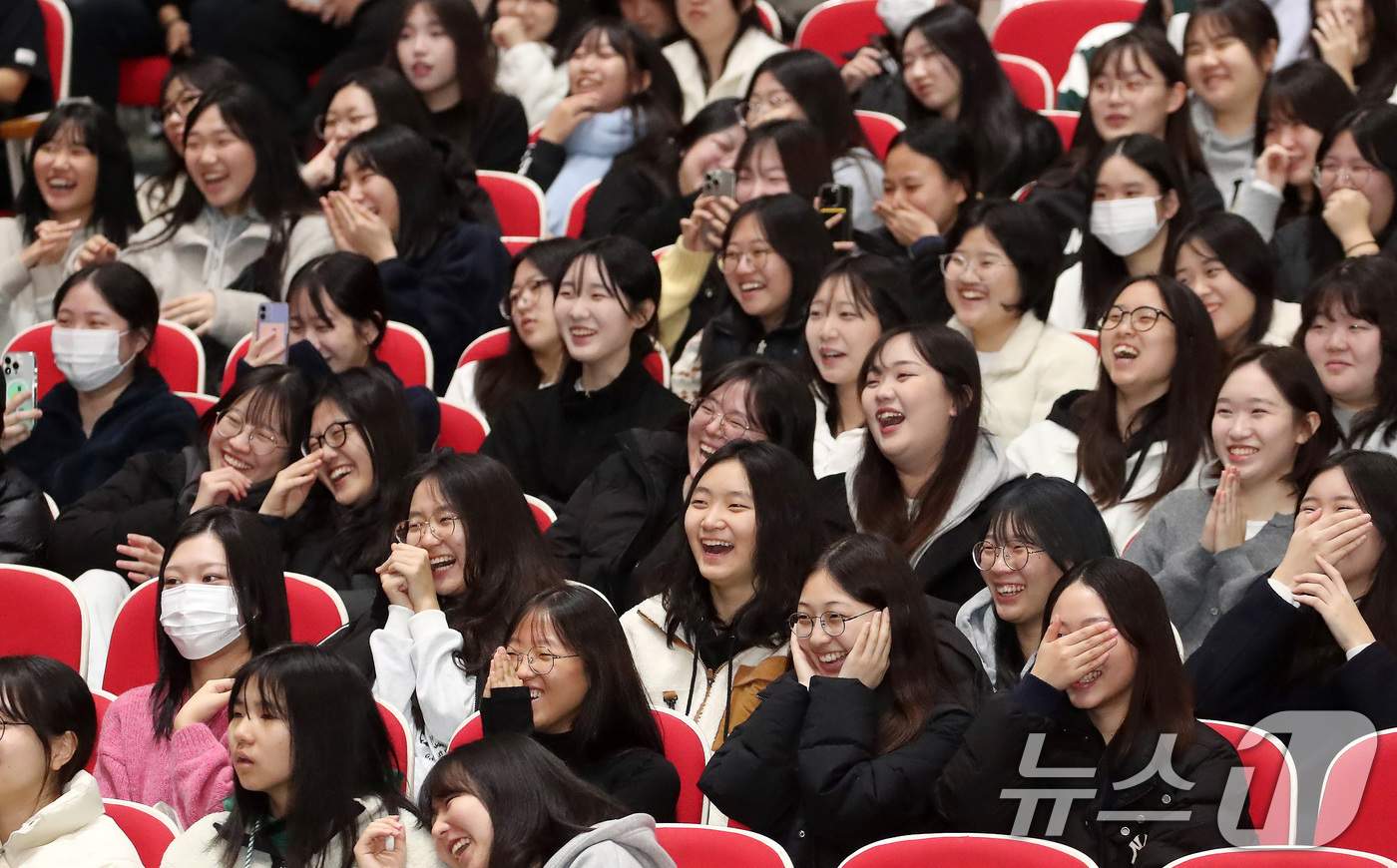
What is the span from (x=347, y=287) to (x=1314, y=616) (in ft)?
7.99

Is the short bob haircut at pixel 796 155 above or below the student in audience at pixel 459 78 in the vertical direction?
above

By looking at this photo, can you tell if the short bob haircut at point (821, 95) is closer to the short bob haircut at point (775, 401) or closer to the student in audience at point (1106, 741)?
the short bob haircut at point (775, 401)

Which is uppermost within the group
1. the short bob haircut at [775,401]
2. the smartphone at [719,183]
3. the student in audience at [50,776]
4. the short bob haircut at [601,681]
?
the smartphone at [719,183]

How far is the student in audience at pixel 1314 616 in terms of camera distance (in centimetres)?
299

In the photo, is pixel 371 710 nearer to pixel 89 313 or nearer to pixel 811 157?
pixel 89 313

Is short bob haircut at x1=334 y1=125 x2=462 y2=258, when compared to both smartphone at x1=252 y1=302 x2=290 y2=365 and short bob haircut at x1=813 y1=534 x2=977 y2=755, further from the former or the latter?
short bob haircut at x1=813 y1=534 x2=977 y2=755

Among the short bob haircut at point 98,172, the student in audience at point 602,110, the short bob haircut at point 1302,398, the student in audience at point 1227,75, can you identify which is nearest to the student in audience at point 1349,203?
the student in audience at point 1227,75

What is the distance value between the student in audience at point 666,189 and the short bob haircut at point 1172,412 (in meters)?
1.63

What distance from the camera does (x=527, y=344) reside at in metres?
4.55

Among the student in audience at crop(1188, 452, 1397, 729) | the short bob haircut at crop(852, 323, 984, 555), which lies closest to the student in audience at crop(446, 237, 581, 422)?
the short bob haircut at crop(852, 323, 984, 555)

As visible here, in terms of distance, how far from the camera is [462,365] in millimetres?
4691

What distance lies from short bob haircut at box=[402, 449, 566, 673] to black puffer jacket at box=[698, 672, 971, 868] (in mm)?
648

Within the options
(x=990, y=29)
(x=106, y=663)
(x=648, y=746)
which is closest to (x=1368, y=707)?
(x=648, y=746)

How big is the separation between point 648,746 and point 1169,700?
31.6 inches
